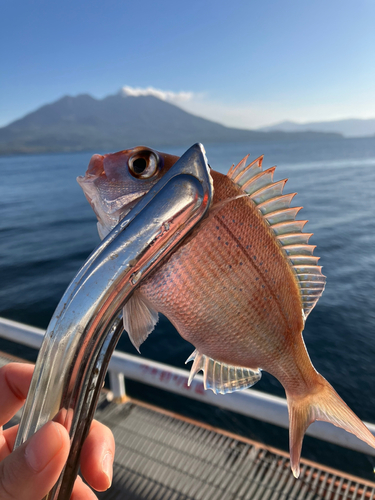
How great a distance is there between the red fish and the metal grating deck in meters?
1.59

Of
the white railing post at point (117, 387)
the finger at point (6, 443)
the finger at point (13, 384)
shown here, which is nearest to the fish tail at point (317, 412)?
the finger at point (13, 384)

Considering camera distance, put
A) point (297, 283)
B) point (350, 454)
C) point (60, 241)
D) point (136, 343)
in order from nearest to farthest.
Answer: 1. point (136, 343)
2. point (297, 283)
3. point (350, 454)
4. point (60, 241)

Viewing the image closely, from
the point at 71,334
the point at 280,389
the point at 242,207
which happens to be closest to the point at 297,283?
the point at 242,207

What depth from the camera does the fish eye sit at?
2.36 ft

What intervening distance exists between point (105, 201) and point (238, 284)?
36 centimetres

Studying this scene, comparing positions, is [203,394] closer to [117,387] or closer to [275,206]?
[117,387]

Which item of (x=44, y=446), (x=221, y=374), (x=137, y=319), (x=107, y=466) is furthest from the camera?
(x=107, y=466)

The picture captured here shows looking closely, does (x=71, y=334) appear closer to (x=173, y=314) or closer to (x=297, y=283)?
(x=173, y=314)

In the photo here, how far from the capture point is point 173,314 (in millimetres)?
744

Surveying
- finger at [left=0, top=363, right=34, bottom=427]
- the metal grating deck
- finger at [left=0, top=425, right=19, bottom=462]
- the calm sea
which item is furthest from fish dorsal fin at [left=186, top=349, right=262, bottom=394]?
the calm sea

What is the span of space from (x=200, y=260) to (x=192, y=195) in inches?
8.4

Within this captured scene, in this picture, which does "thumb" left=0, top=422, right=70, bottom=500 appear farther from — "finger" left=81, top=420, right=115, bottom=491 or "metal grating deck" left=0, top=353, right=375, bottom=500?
"metal grating deck" left=0, top=353, right=375, bottom=500

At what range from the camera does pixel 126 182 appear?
73 centimetres

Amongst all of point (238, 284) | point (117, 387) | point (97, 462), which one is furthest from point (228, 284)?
point (117, 387)
